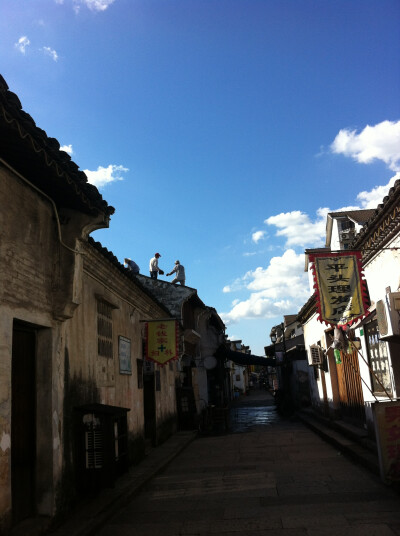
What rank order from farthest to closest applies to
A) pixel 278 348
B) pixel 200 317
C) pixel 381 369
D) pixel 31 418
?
pixel 278 348
pixel 200 317
pixel 381 369
pixel 31 418

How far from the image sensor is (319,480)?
26.4ft

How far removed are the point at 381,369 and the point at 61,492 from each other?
638cm

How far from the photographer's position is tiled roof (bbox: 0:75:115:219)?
4113mm

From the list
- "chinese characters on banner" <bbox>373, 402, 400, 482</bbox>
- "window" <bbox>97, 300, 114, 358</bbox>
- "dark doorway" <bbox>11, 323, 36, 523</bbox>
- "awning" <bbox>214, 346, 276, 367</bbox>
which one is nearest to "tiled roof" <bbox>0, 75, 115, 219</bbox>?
"dark doorway" <bbox>11, 323, 36, 523</bbox>

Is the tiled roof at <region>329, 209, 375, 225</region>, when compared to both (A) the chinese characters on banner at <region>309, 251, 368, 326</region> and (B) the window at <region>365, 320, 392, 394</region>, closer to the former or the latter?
(B) the window at <region>365, 320, 392, 394</region>

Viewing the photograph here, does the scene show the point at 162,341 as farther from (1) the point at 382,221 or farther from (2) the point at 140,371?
(1) the point at 382,221

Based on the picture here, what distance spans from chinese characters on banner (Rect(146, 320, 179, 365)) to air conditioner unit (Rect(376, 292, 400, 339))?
5.97m

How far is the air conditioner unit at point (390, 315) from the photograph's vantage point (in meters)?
7.05

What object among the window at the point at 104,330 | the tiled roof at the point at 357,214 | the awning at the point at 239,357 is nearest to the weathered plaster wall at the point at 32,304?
the window at the point at 104,330

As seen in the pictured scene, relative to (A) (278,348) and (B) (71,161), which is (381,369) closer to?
(B) (71,161)

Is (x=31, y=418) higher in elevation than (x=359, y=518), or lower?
higher

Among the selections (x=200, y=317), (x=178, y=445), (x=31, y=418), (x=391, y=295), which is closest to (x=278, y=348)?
(x=200, y=317)

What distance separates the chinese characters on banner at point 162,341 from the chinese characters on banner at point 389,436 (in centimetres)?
588

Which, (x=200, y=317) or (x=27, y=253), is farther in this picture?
(x=200, y=317)
